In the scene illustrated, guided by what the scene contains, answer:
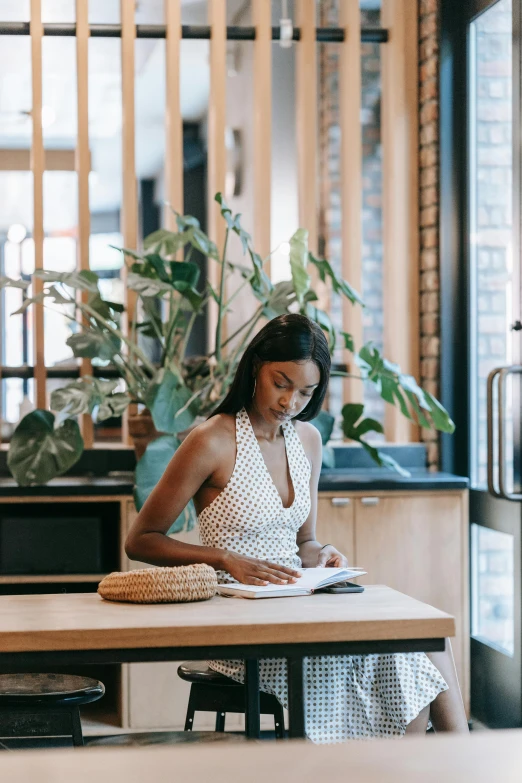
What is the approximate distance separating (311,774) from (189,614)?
5.05 ft

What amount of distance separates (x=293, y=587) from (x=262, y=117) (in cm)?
268

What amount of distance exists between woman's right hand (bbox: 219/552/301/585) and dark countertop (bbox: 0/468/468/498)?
1.56m

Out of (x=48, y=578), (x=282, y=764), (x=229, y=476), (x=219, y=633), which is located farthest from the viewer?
(x=48, y=578)

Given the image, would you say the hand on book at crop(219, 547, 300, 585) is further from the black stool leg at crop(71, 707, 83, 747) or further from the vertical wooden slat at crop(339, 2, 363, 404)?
the vertical wooden slat at crop(339, 2, 363, 404)

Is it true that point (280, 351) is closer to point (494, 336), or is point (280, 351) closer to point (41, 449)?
point (41, 449)

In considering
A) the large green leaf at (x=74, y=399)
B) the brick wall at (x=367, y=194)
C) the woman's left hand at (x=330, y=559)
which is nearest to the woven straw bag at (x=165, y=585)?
the woman's left hand at (x=330, y=559)

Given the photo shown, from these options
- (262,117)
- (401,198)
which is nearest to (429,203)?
(401,198)

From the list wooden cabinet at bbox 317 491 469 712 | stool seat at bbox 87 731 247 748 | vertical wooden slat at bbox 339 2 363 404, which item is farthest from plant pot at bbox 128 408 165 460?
stool seat at bbox 87 731 247 748

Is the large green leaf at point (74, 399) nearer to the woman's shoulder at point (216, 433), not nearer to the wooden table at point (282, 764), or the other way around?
the woman's shoulder at point (216, 433)

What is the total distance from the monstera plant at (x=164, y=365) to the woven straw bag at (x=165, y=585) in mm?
1309

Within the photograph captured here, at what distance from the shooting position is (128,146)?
175 inches

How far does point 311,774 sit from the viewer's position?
64 centimetres

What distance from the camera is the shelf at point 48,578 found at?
3.90 meters

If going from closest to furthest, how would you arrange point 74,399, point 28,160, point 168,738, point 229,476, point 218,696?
point 168,738 → point 218,696 → point 229,476 → point 74,399 → point 28,160
